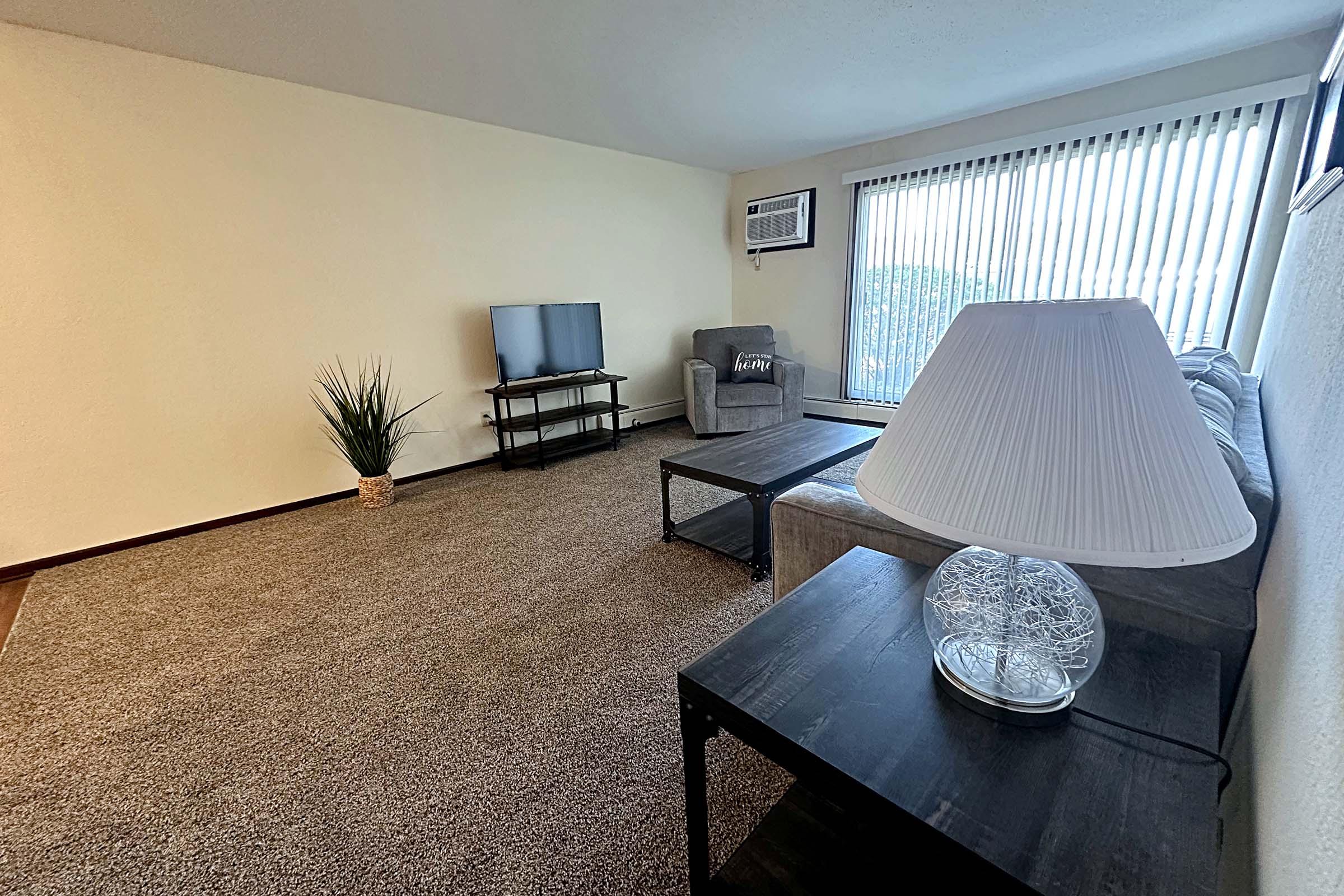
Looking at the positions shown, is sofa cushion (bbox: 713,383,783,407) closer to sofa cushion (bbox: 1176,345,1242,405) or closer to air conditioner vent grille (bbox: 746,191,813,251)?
air conditioner vent grille (bbox: 746,191,813,251)

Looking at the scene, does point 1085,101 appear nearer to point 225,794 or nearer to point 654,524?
point 654,524

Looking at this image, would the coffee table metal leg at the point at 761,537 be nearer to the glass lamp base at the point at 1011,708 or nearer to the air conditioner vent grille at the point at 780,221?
the glass lamp base at the point at 1011,708

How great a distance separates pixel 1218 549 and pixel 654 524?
2480 mm

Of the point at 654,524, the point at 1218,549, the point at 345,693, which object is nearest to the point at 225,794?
the point at 345,693

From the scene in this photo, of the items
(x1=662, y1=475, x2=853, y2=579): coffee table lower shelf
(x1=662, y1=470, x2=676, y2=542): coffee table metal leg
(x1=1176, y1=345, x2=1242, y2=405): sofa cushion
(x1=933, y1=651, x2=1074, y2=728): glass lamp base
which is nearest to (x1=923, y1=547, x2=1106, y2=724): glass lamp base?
(x1=933, y1=651, x2=1074, y2=728): glass lamp base

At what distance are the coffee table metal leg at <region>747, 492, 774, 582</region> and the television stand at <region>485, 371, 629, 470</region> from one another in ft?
7.15

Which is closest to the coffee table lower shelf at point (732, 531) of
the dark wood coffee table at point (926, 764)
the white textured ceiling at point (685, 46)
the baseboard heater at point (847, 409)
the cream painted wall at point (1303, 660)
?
the dark wood coffee table at point (926, 764)

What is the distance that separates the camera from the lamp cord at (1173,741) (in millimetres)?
676

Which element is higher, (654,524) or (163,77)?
(163,77)

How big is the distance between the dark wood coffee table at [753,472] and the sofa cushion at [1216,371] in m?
1.24

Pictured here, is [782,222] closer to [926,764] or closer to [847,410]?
[847,410]

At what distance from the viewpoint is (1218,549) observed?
21.8 inches

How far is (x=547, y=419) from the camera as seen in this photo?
4074 mm

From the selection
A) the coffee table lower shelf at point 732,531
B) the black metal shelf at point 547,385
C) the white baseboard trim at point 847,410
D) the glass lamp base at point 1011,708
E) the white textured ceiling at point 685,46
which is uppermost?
the white textured ceiling at point 685,46
